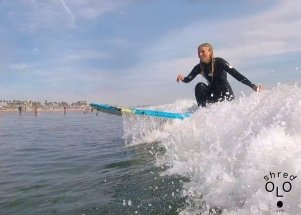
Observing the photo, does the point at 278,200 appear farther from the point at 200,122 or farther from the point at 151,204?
the point at 200,122

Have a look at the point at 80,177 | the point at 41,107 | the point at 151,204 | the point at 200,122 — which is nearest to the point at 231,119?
the point at 200,122

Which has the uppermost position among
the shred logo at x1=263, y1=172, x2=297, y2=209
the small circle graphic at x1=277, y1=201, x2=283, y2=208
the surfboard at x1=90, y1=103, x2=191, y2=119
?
the surfboard at x1=90, y1=103, x2=191, y2=119

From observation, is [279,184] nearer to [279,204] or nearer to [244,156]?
[279,204]

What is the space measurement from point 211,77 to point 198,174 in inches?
194

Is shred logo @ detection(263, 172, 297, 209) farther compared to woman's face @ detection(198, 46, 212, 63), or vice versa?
woman's face @ detection(198, 46, 212, 63)

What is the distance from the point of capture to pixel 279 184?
4.02 metres

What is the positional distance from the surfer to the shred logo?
17.8ft

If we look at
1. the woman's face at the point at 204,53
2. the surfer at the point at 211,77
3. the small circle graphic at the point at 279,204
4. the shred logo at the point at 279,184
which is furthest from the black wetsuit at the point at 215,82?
the small circle graphic at the point at 279,204

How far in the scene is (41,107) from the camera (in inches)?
4943

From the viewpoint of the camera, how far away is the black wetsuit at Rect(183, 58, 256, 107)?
32.6ft

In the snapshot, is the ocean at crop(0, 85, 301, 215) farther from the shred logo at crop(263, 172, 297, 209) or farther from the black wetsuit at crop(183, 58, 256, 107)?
the black wetsuit at crop(183, 58, 256, 107)

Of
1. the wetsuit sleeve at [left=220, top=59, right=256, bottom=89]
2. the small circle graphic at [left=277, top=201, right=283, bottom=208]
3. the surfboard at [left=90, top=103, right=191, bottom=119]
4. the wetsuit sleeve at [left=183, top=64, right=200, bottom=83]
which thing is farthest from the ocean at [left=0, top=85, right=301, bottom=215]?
the wetsuit sleeve at [left=183, top=64, right=200, bottom=83]

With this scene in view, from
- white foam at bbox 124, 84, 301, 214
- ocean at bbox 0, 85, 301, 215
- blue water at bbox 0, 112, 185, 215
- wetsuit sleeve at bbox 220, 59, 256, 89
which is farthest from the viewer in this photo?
wetsuit sleeve at bbox 220, 59, 256, 89

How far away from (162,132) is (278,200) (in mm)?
8546
